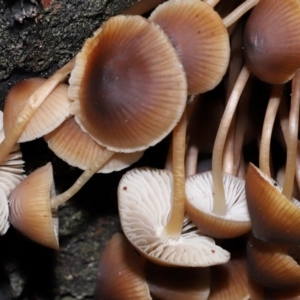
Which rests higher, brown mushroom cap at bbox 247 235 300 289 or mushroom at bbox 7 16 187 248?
mushroom at bbox 7 16 187 248

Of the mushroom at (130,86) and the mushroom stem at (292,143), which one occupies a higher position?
the mushroom at (130,86)

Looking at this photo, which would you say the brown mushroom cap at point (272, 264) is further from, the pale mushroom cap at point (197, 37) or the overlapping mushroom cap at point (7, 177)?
the overlapping mushroom cap at point (7, 177)

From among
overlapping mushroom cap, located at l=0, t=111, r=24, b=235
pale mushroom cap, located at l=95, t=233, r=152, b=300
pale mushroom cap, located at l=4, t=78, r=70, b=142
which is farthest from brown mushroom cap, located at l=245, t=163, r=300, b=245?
overlapping mushroom cap, located at l=0, t=111, r=24, b=235

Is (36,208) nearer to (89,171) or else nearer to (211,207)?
(89,171)

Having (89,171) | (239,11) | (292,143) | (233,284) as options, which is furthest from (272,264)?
(239,11)

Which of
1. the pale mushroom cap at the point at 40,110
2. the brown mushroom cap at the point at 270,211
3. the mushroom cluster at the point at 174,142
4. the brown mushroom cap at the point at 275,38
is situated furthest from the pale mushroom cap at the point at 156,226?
the brown mushroom cap at the point at 275,38

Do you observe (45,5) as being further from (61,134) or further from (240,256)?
(240,256)

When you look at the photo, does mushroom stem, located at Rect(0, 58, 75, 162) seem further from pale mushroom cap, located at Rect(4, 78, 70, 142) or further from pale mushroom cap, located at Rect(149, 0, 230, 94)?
pale mushroom cap, located at Rect(149, 0, 230, 94)
